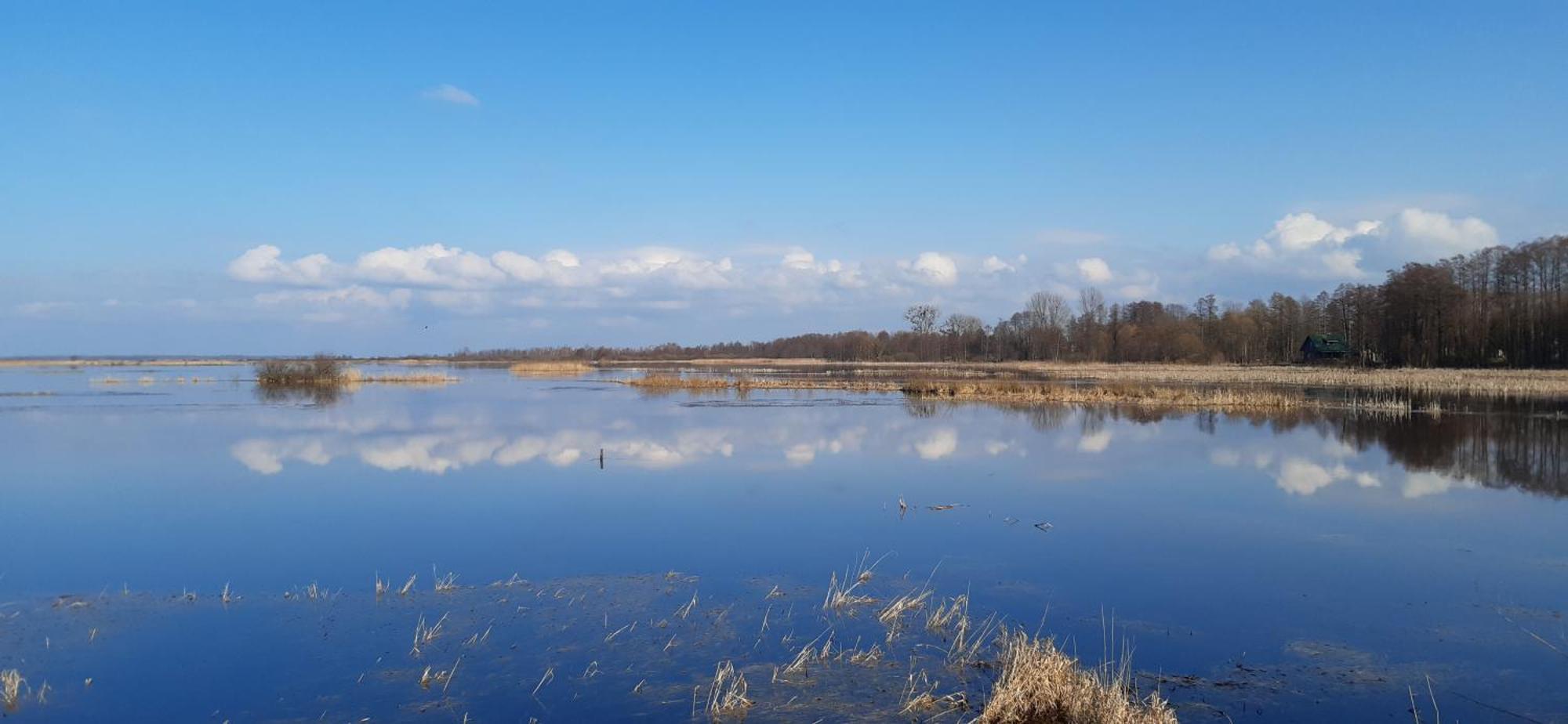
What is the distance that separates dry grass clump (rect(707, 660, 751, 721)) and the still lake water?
103 mm

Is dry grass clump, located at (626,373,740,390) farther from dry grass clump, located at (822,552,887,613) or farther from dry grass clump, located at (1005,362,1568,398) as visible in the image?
dry grass clump, located at (822,552,887,613)

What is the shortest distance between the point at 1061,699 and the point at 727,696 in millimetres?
1648

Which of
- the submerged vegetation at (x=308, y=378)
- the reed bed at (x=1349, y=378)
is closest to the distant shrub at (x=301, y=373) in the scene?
the submerged vegetation at (x=308, y=378)

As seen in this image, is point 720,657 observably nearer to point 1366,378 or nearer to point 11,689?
point 11,689

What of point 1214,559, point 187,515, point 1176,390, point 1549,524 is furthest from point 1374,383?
point 187,515

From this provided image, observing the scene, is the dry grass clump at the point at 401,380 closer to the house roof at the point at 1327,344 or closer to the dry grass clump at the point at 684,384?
the dry grass clump at the point at 684,384

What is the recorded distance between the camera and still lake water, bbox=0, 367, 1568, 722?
4.85m

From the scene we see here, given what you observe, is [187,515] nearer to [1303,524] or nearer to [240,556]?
[240,556]

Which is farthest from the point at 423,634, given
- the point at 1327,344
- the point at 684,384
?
the point at 1327,344

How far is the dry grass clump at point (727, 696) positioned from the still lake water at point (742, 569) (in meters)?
0.10

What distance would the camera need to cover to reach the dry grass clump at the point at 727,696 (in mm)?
4520

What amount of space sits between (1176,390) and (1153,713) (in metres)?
27.0

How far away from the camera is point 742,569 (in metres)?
7.44

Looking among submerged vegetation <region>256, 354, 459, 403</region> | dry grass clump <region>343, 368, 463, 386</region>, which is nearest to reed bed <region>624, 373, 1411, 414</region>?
dry grass clump <region>343, 368, 463, 386</region>
